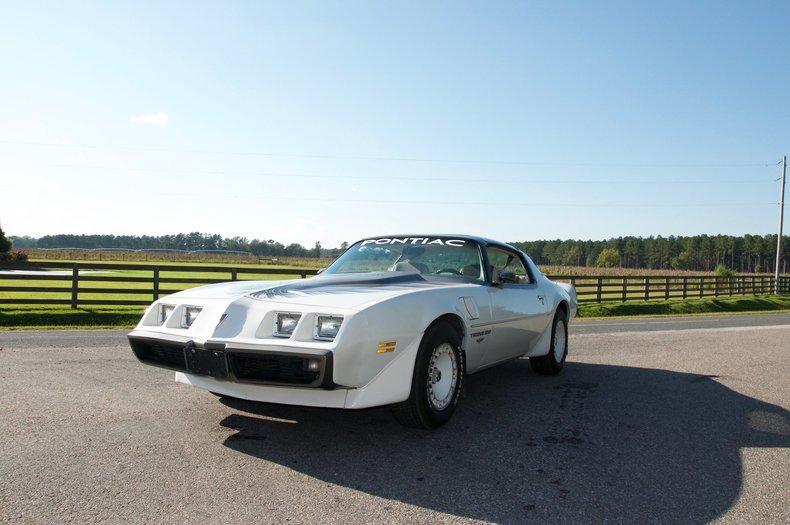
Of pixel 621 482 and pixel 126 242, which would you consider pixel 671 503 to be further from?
pixel 126 242

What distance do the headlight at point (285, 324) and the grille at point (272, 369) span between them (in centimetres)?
18

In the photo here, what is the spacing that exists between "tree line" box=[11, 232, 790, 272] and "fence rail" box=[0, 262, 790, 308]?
71381mm

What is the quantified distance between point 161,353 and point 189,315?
1.04 feet

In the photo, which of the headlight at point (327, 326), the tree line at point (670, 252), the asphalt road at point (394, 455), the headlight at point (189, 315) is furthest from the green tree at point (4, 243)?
the tree line at point (670, 252)

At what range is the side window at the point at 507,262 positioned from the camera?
5.68 m

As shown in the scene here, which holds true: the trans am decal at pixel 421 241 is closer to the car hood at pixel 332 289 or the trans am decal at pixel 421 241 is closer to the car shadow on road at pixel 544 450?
the car hood at pixel 332 289

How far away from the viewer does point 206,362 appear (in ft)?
12.0

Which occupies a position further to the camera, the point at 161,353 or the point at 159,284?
the point at 159,284

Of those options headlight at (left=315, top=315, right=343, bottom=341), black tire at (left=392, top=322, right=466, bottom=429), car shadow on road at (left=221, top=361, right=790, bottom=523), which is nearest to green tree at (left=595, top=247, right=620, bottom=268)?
car shadow on road at (left=221, top=361, right=790, bottom=523)

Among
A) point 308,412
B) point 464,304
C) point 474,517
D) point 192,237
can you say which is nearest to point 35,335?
point 308,412

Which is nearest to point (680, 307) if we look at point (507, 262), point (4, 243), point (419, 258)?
point (507, 262)

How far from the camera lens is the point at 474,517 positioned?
277 centimetres

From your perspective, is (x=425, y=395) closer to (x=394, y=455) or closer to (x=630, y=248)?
(x=394, y=455)

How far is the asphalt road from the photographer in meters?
2.86
